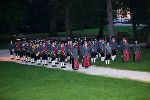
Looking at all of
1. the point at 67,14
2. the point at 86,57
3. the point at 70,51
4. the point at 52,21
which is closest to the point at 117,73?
the point at 86,57

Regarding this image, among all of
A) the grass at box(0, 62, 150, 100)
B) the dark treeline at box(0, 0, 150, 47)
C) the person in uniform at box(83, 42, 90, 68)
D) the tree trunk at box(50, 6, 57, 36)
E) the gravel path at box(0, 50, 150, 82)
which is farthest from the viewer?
the tree trunk at box(50, 6, 57, 36)

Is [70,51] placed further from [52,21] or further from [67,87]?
[52,21]

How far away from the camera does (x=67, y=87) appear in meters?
16.8

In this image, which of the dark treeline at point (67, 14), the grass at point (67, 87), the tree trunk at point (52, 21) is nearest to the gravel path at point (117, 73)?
the grass at point (67, 87)

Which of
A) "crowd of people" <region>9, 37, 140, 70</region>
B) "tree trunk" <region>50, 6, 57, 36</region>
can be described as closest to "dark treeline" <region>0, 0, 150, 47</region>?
"tree trunk" <region>50, 6, 57, 36</region>

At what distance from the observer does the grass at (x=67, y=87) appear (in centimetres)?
1487

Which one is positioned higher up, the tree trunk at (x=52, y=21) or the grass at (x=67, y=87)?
the tree trunk at (x=52, y=21)

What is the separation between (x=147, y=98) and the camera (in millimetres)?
14164

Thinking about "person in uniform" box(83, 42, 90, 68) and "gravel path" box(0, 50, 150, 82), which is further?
"person in uniform" box(83, 42, 90, 68)

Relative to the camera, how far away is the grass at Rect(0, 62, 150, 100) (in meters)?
14.9

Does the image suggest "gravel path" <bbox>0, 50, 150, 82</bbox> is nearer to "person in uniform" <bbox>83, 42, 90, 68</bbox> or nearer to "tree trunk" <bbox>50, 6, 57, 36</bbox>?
"person in uniform" <bbox>83, 42, 90, 68</bbox>

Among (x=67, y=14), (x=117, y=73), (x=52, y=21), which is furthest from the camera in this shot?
(x=52, y=21)

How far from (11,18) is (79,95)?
1621 inches

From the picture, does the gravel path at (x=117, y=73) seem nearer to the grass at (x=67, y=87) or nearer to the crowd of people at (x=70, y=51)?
the crowd of people at (x=70, y=51)
